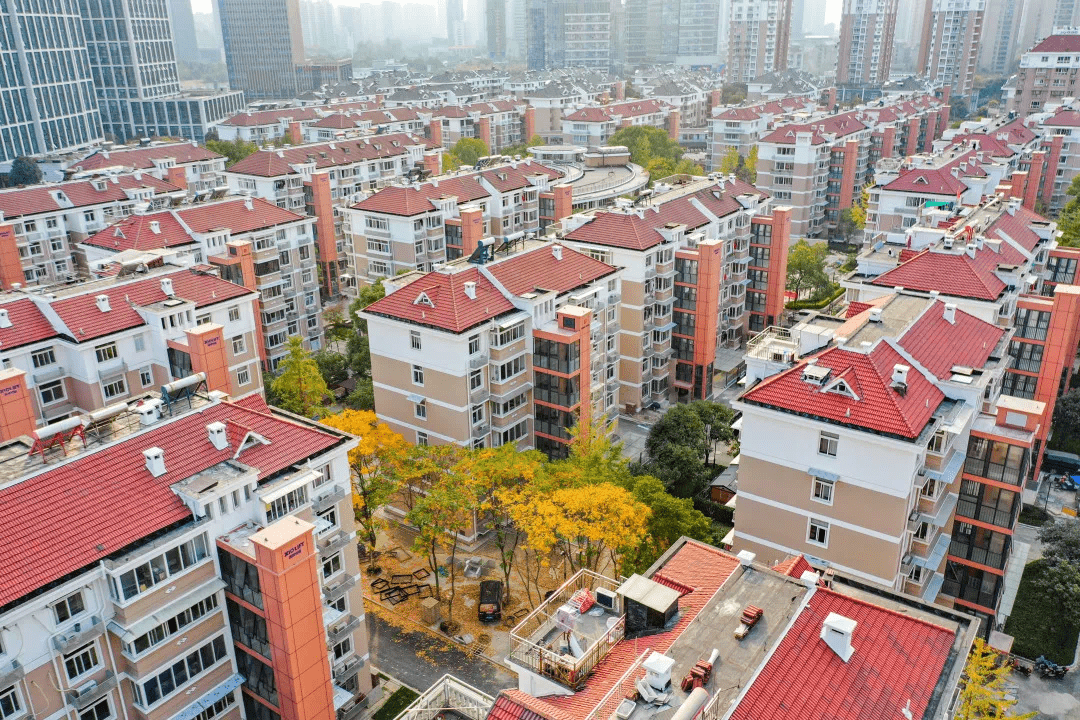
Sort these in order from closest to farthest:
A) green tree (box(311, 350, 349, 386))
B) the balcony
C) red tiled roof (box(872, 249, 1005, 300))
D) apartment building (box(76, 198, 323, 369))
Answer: the balcony
red tiled roof (box(872, 249, 1005, 300))
apartment building (box(76, 198, 323, 369))
green tree (box(311, 350, 349, 386))

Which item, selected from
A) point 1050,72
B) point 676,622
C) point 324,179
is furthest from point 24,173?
point 1050,72

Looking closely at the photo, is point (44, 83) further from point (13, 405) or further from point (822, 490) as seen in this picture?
point (822, 490)

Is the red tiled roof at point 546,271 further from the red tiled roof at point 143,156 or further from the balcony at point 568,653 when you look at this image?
the red tiled roof at point 143,156

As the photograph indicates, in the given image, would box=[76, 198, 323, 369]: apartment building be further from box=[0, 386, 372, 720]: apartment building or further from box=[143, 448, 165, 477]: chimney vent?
box=[143, 448, 165, 477]: chimney vent

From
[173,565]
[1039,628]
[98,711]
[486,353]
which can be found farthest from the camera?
[486,353]

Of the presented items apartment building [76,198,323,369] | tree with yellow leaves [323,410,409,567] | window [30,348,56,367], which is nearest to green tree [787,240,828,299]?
apartment building [76,198,323,369]

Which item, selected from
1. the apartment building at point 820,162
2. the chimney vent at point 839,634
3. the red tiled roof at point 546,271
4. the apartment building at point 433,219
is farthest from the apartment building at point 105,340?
the apartment building at point 820,162
